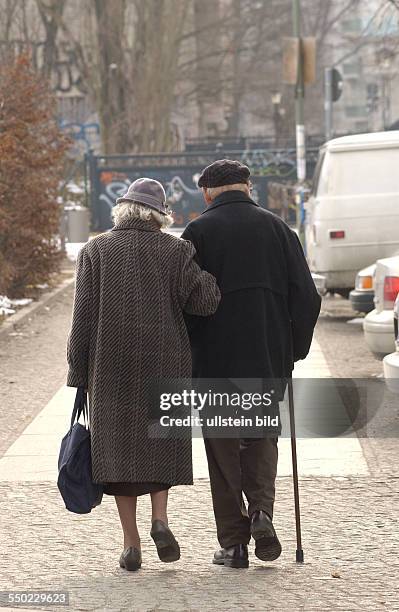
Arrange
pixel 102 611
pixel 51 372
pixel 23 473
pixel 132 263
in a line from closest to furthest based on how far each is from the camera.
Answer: pixel 102 611, pixel 132 263, pixel 23 473, pixel 51 372

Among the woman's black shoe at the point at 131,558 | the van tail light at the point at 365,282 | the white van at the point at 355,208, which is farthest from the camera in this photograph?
the white van at the point at 355,208

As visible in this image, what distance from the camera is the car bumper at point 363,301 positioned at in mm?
14312

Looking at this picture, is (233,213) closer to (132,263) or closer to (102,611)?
(132,263)

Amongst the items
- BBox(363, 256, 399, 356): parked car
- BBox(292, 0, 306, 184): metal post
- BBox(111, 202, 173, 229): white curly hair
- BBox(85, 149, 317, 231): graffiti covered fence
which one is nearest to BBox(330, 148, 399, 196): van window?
BBox(363, 256, 399, 356): parked car

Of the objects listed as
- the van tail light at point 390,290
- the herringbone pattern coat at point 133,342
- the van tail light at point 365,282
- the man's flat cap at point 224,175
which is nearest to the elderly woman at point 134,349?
the herringbone pattern coat at point 133,342

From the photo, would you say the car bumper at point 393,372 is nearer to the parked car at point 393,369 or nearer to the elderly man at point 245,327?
the parked car at point 393,369

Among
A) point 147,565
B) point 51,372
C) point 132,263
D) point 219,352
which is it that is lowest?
point 51,372

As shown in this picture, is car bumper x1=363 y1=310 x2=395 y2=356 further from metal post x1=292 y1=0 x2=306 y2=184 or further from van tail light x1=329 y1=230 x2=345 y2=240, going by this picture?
metal post x1=292 y1=0 x2=306 y2=184

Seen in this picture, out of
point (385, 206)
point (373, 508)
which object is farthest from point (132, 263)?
point (385, 206)

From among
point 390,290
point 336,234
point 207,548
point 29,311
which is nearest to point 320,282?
point 336,234

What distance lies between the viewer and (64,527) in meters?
7.30

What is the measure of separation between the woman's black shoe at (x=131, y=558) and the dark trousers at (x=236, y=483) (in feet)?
1.15

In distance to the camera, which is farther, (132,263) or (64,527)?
(64,527)

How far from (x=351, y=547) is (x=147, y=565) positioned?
92cm
